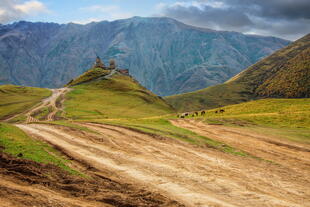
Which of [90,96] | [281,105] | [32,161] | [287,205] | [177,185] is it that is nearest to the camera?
[287,205]

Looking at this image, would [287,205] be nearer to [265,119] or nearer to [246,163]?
[246,163]

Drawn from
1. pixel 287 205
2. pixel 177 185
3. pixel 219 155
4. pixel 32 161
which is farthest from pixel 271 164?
pixel 32 161

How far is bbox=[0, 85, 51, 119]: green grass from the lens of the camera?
79575 mm

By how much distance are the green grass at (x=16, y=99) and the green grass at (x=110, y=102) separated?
41.4 ft

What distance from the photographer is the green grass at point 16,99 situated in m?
79.6

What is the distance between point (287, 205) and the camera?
11.9 metres

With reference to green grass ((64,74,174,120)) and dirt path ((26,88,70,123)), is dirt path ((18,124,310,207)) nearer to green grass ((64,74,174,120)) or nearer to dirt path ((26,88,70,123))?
dirt path ((26,88,70,123))

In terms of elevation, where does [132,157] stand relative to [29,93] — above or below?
below

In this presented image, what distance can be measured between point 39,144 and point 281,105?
53.4 m

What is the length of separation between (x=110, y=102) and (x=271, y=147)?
8735 cm

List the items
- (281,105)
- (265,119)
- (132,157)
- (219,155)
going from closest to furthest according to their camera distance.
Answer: (132,157) < (219,155) < (265,119) < (281,105)

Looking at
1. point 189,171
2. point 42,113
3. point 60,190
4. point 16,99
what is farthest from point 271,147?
point 16,99

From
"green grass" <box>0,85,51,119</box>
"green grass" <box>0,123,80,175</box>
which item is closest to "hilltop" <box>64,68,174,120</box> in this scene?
"green grass" <box>0,85,51,119</box>

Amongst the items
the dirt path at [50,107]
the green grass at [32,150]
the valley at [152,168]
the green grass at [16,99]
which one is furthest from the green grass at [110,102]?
the green grass at [32,150]
